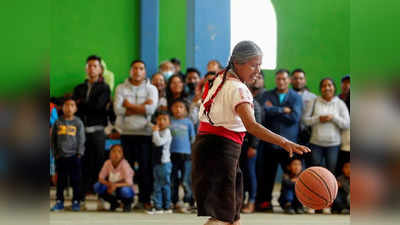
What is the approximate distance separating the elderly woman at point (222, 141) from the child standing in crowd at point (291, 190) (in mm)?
4225

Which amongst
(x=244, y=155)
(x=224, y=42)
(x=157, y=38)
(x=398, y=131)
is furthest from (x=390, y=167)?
(x=157, y=38)

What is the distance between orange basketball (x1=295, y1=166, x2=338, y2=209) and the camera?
15.8 ft

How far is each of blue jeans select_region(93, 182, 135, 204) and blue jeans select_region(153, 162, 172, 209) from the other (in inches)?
13.9

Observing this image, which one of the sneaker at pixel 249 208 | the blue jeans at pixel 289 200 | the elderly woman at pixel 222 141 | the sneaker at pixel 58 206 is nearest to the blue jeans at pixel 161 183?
the sneaker at pixel 249 208

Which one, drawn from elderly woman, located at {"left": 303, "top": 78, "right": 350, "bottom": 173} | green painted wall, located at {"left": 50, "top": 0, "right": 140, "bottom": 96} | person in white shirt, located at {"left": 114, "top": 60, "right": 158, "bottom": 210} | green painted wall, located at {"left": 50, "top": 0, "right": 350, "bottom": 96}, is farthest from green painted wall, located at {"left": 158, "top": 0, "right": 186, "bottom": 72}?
elderly woman, located at {"left": 303, "top": 78, "right": 350, "bottom": 173}

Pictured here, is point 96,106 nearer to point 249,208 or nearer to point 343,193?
point 249,208

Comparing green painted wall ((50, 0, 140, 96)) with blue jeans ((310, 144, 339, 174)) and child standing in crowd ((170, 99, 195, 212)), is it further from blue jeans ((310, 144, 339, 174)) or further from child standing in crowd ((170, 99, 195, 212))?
blue jeans ((310, 144, 339, 174))

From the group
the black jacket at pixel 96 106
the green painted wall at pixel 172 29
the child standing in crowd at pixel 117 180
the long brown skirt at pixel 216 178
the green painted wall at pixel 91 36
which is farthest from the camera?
the green painted wall at pixel 172 29

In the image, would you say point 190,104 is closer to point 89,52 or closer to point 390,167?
point 89,52

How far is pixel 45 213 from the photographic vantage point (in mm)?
1631

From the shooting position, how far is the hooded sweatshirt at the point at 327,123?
858 centimetres

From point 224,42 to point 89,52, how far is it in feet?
16.7

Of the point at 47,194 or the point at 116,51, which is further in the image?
the point at 116,51

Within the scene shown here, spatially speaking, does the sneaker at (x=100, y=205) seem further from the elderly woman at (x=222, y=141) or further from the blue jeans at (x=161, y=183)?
the elderly woman at (x=222, y=141)
